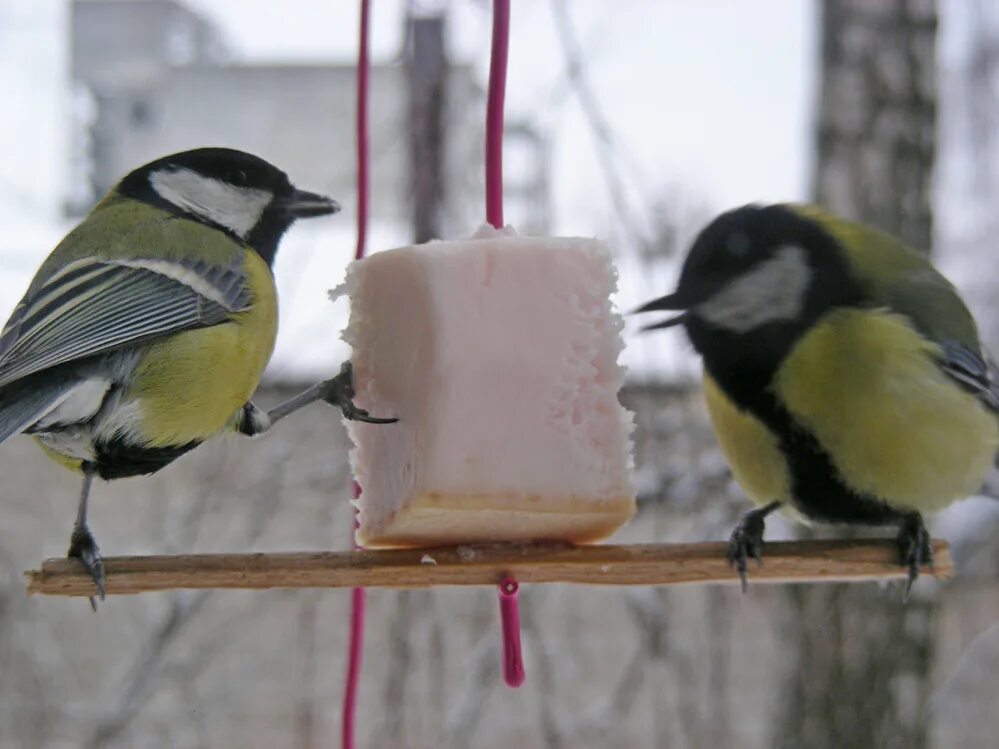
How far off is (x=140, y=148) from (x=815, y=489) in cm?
242

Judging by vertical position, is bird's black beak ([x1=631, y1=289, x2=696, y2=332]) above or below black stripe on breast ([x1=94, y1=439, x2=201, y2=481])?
above

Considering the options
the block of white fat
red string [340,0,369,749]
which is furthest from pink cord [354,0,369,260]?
the block of white fat

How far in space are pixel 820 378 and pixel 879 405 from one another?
0.27ft

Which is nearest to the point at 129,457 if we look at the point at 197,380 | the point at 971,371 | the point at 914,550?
the point at 197,380

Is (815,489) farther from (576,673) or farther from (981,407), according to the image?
(576,673)

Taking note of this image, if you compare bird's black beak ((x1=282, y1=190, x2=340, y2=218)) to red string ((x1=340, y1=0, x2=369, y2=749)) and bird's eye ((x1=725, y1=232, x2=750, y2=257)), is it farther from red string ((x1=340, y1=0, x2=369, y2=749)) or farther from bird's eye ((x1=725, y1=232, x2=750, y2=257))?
bird's eye ((x1=725, y1=232, x2=750, y2=257))

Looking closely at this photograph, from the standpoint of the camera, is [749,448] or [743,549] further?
[749,448]

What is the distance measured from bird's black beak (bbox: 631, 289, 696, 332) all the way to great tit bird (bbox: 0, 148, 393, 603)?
0.33 m

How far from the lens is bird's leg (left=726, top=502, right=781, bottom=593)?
3.53 feet

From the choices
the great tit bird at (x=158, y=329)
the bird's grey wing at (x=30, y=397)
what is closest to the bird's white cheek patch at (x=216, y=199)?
the great tit bird at (x=158, y=329)

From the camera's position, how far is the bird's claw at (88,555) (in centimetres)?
103

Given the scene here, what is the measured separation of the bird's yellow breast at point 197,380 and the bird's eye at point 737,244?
571 millimetres

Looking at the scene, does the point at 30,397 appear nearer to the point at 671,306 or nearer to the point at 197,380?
the point at 197,380

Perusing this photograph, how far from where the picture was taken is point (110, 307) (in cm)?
126
